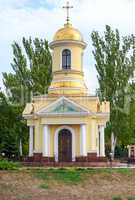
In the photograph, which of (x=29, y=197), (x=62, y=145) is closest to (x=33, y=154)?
(x=62, y=145)

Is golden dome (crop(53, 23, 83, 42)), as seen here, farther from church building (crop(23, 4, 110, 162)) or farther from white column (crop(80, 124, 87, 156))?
white column (crop(80, 124, 87, 156))

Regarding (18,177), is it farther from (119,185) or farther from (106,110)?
(106,110)

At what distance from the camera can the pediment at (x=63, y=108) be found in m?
31.3

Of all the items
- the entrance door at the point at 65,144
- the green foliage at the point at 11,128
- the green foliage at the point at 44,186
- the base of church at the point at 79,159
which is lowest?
the green foliage at the point at 44,186

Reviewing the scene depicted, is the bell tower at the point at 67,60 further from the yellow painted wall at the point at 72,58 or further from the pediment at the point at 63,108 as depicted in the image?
the pediment at the point at 63,108

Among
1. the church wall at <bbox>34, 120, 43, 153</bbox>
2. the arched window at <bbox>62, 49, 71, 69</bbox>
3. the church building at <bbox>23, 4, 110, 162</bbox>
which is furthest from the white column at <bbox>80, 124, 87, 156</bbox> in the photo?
the arched window at <bbox>62, 49, 71, 69</bbox>

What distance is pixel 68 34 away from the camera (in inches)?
1351

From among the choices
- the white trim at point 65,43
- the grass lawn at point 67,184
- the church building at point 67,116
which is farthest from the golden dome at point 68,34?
the grass lawn at point 67,184

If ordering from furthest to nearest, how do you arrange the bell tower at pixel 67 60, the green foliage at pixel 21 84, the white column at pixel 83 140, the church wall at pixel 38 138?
1. the green foliage at pixel 21 84
2. the bell tower at pixel 67 60
3. the church wall at pixel 38 138
4. the white column at pixel 83 140

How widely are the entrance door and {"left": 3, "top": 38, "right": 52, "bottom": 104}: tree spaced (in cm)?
885

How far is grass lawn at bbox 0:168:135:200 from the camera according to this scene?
68.1 ft

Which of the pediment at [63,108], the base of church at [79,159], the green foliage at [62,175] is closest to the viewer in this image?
the green foliage at [62,175]

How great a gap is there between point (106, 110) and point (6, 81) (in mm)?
11805

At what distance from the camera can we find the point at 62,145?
3206 centimetres
